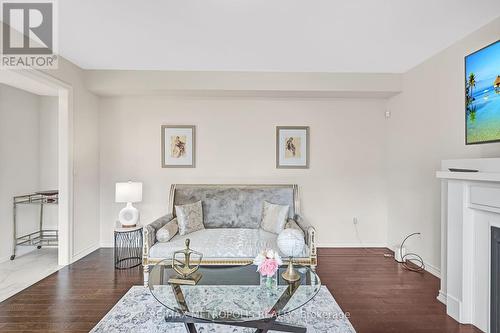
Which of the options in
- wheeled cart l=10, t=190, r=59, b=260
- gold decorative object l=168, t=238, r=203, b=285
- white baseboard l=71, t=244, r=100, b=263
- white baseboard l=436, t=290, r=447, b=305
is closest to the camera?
gold decorative object l=168, t=238, r=203, b=285

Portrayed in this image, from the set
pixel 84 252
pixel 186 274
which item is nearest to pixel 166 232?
pixel 186 274

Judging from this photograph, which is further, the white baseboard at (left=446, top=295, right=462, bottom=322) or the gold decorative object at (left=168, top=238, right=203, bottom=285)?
the white baseboard at (left=446, top=295, right=462, bottom=322)

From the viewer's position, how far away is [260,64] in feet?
11.4

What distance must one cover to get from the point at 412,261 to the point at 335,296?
165 cm

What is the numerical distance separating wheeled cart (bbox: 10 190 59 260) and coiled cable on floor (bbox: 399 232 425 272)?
16.3ft

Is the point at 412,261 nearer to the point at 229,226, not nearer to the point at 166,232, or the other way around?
the point at 229,226

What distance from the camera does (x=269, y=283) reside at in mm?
2031

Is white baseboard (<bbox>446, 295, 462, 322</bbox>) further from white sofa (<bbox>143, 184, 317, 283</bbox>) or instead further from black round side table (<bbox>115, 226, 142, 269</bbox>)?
black round side table (<bbox>115, 226, 142, 269</bbox>)

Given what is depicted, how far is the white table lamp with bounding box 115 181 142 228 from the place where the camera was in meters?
3.45

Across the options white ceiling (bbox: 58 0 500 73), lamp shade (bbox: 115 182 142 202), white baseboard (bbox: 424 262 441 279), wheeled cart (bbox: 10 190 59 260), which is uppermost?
white ceiling (bbox: 58 0 500 73)

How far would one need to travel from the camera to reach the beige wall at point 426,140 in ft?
9.11

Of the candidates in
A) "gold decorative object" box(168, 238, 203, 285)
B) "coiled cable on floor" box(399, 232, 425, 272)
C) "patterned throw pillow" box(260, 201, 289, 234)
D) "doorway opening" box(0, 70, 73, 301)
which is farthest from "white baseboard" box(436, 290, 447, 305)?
"doorway opening" box(0, 70, 73, 301)

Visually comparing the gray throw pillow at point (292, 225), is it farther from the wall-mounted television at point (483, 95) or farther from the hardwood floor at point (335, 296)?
the wall-mounted television at point (483, 95)

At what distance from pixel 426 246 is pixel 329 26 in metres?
2.96
